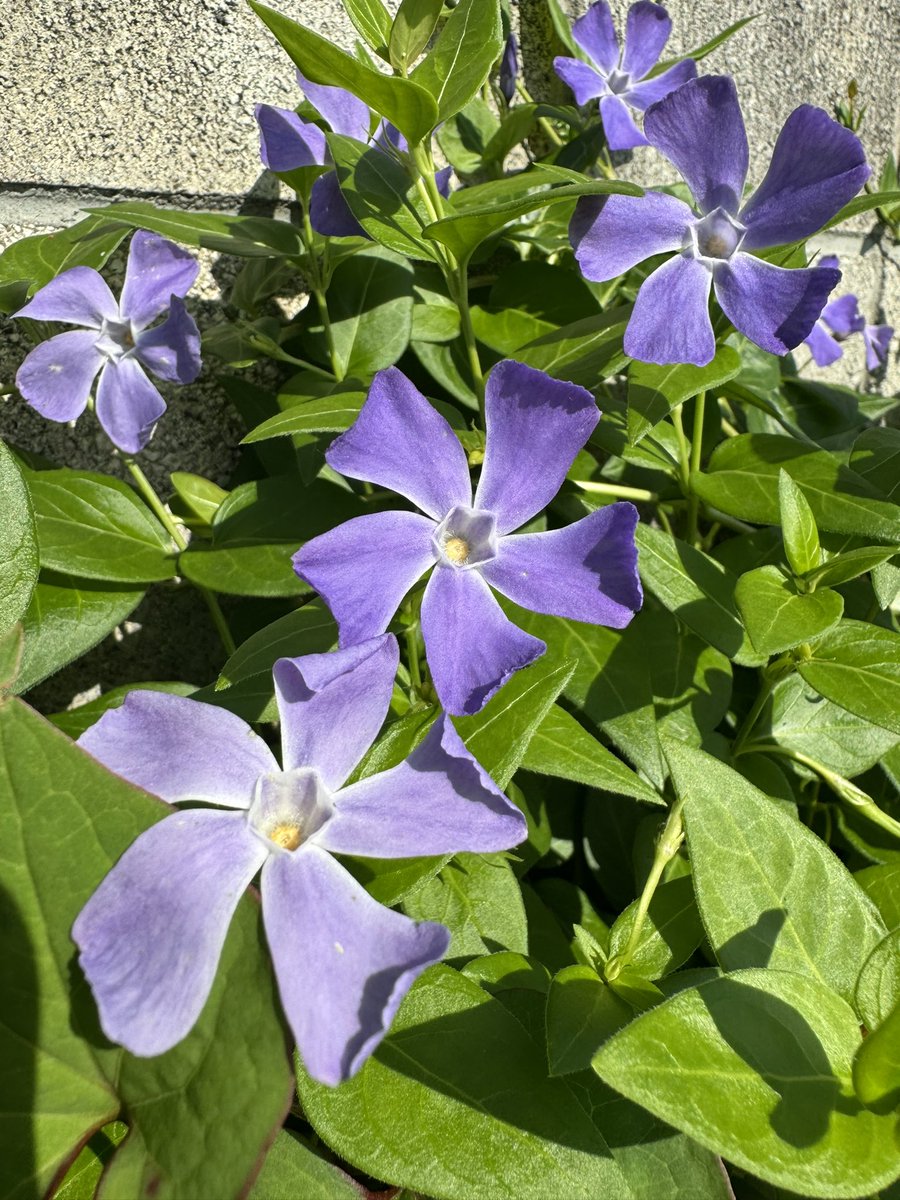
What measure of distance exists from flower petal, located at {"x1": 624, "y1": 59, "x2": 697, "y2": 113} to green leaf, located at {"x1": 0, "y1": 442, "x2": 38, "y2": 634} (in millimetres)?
987

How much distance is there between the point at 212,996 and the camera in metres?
0.52

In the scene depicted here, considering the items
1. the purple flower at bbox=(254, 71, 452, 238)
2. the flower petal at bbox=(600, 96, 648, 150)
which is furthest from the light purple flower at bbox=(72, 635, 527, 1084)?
the flower petal at bbox=(600, 96, 648, 150)

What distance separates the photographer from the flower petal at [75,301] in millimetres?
912

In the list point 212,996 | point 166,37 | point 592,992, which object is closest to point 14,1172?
point 212,996

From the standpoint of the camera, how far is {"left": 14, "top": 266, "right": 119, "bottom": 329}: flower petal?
91 cm

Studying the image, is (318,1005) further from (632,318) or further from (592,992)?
(632,318)

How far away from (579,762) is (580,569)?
170 mm

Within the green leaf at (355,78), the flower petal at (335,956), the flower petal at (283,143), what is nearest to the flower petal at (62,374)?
the flower petal at (283,143)

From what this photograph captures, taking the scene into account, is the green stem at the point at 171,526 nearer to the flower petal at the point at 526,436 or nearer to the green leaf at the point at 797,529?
the flower petal at the point at 526,436

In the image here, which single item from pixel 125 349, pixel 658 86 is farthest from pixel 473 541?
pixel 658 86

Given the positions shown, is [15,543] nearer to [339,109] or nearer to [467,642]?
[467,642]

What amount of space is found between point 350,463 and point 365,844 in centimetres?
29

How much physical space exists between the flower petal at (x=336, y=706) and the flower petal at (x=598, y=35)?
1.05 meters

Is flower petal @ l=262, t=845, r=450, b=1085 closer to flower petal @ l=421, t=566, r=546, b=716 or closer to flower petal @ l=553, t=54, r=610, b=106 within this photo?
flower petal @ l=421, t=566, r=546, b=716
